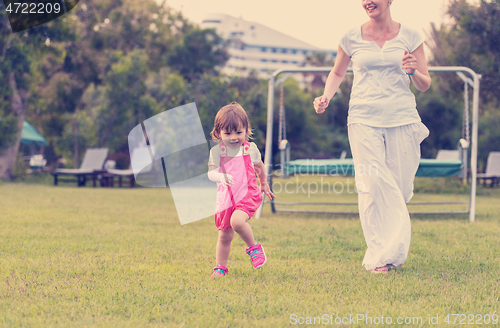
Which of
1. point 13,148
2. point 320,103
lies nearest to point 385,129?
point 320,103

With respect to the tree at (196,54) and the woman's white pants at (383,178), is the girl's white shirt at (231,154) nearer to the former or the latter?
the woman's white pants at (383,178)

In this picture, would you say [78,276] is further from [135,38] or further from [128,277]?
[135,38]

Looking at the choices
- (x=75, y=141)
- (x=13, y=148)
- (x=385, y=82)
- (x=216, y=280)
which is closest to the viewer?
(x=216, y=280)

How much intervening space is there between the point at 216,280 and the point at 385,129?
5.11 ft

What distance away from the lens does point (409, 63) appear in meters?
3.21

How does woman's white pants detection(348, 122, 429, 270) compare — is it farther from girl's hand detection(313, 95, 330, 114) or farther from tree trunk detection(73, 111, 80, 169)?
tree trunk detection(73, 111, 80, 169)

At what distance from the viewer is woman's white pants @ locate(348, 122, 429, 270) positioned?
346 centimetres

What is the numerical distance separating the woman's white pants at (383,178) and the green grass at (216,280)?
0.22 metres

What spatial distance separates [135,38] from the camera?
80.9ft

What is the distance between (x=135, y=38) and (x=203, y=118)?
9449mm

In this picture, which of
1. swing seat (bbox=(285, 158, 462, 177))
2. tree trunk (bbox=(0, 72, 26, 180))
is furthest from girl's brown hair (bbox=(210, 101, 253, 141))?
tree trunk (bbox=(0, 72, 26, 180))

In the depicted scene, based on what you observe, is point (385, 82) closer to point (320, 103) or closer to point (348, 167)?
point (320, 103)

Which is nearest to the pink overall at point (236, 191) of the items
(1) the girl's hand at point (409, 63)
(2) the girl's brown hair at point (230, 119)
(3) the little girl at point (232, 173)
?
(3) the little girl at point (232, 173)

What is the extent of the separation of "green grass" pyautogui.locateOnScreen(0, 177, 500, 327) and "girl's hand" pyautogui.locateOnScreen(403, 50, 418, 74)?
1350 mm
